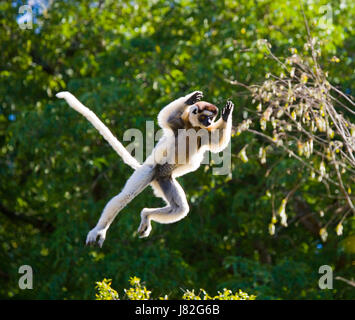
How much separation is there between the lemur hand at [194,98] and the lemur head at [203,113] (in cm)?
6

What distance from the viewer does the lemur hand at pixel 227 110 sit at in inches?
182

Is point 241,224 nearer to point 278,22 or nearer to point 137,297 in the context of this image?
point 278,22

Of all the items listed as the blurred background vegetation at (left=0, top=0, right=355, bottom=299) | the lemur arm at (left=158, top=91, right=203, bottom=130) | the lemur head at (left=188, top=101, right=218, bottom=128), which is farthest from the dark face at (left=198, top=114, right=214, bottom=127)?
the blurred background vegetation at (left=0, top=0, right=355, bottom=299)

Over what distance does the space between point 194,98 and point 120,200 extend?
860 mm

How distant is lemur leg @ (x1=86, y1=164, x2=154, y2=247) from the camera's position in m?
4.45

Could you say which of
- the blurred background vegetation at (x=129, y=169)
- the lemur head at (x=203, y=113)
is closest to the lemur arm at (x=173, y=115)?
the lemur head at (x=203, y=113)

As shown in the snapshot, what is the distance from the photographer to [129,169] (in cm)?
971

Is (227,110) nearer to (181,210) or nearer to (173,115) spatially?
(173,115)

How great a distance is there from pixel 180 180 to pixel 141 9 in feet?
14.5

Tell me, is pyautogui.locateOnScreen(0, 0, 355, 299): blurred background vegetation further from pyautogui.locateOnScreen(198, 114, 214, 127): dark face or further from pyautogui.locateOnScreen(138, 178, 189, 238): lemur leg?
pyautogui.locateOnScreen(198, 114, 214, 127): dark face

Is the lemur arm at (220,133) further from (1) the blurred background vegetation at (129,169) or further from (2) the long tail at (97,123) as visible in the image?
(1) the blurred background vegetation at (129,169)

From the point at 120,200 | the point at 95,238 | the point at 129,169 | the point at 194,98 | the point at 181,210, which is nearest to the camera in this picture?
the point at 95,238

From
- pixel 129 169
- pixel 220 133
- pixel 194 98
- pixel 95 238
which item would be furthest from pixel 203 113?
pixel 129 169

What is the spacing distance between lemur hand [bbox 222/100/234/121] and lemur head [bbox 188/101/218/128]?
6cm
